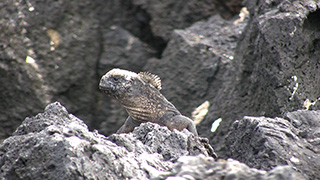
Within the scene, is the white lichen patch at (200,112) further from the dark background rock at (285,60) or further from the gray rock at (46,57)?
the gray rock at (46,57)

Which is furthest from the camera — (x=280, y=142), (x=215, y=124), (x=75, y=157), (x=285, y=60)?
(x=215, y=124)

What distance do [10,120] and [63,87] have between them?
104 cm

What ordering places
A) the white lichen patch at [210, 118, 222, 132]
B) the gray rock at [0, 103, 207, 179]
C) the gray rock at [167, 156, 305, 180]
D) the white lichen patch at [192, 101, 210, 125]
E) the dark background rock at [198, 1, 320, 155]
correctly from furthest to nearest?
the white lichen patch at [192, 101, 210, 125] → the white lichen patch at [210, 118, 222, 132] → the dark background rock at [198, 1, 320, 155] → the gray rock at [0, 103, 207, 179] → the gray rock at [167, 156, 305, 180]

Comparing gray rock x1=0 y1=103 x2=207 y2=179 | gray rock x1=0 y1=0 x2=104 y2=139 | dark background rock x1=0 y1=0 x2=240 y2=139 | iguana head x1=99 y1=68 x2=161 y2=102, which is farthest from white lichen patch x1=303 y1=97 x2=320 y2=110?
gray rock x1=0 y1=0 x2=104 y2=139

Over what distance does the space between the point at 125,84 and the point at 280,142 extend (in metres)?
1.69

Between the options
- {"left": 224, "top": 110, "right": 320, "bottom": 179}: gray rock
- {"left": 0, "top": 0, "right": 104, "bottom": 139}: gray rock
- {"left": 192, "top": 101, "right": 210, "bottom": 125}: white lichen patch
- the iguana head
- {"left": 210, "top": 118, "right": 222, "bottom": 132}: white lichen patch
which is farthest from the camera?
{"left": 0, "top": 0, "right": 104, "bottom": 139}: gray rock

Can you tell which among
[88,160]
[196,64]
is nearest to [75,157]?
[88,160]

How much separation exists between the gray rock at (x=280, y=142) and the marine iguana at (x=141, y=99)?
0.92 metres

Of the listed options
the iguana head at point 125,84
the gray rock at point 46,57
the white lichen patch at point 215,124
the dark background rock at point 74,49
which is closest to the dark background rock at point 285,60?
the white lichen patch at point 215,124

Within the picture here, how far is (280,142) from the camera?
11.9ft

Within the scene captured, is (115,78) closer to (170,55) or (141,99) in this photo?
(141,99)

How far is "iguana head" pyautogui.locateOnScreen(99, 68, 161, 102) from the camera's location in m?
4.83

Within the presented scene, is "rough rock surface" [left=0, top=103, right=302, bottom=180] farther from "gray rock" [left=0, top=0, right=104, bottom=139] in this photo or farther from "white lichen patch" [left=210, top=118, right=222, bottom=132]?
"gray rock" [left=0, top=0, right=104, bottom=139]

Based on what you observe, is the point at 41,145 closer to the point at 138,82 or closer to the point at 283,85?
the point at 138,82
